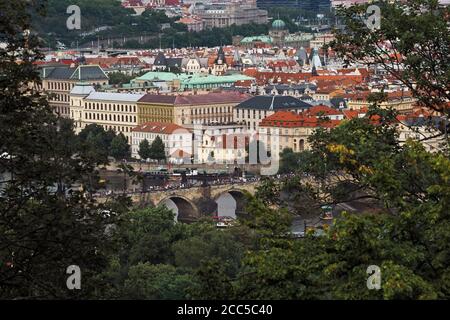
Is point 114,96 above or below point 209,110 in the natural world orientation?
above

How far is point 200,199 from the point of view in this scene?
154 feet

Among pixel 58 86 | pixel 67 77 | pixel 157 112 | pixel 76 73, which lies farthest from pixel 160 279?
pixel 58 86

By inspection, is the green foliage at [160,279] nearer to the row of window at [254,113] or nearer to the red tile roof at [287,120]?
the red tile roof at [287,120]

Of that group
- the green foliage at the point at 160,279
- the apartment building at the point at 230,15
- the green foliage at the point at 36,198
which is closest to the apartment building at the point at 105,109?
the green foliage at the point at 160,279

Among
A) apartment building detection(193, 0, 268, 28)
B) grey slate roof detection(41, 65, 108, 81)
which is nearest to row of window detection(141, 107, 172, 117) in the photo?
grey slate roof detection(41, 65, 108, 81)

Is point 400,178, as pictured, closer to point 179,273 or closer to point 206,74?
point 179,273

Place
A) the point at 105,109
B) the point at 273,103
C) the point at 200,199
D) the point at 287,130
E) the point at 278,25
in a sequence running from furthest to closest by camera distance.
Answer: the point at 278,25, the point at 105,109, the point at 273,103, the point at 287,130, the point at 200,199

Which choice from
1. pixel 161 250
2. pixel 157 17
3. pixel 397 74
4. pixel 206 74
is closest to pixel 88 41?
pixel 157 17

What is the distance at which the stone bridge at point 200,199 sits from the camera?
45531mm

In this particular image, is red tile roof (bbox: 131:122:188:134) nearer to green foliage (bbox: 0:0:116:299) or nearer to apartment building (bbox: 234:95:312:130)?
apartment building (bbox: 234:95:312:130)

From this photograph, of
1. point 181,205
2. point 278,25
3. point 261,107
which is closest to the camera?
point 181,205

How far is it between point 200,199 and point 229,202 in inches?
37.3

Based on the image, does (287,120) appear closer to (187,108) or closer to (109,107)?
(187,108)

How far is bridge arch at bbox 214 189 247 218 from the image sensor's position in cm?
4503
